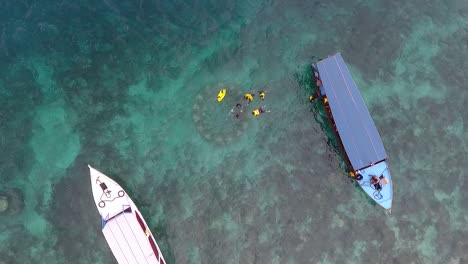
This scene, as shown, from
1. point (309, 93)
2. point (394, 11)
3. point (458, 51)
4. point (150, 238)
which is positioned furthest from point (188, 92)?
point (458, 51)

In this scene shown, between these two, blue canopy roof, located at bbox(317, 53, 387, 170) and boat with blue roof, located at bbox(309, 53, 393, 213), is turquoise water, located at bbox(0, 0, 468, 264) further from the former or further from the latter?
blue canopy roof, located at bbox(317, 53, 387, 170)

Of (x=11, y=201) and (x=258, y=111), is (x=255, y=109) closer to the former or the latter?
(x=258, y=111)

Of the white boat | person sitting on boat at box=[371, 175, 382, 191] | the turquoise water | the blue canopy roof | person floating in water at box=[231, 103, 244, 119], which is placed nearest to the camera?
the white boat

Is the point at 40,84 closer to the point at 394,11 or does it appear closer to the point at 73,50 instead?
the point at 73,50

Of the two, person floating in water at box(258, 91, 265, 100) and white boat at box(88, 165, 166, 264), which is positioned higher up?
person floating in water at box(258, 91, 265, 100)

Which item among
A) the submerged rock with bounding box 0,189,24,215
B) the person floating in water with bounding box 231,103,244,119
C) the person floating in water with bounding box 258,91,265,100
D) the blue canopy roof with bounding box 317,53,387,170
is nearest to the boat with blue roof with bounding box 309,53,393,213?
the blue canopy roof with bounding box 317,53,387,170

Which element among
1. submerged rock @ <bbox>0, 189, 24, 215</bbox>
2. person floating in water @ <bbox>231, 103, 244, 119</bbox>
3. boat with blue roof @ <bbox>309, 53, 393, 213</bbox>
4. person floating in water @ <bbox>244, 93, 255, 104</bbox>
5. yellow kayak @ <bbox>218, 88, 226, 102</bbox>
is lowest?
boat with blue roof @ <bbox>309, 53, 393, 213</bbox>

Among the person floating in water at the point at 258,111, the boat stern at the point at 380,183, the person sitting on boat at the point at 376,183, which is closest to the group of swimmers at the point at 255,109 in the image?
the person floating in water at the point at 258,111
